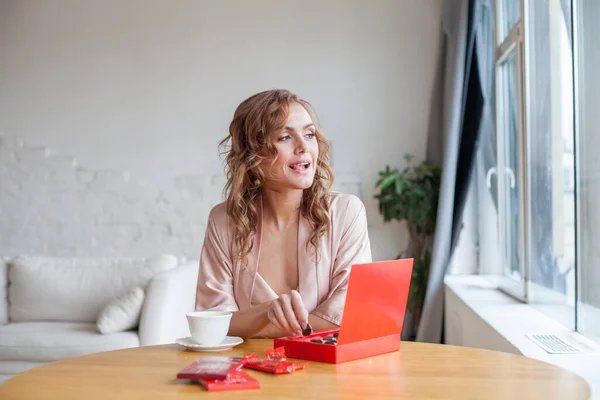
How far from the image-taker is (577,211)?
2.21 metres

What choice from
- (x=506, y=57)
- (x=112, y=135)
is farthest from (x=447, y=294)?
(x=112, y=135)

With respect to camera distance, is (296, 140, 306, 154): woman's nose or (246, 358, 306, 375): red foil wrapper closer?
(246, 358, 306, 375): red foil wrapper

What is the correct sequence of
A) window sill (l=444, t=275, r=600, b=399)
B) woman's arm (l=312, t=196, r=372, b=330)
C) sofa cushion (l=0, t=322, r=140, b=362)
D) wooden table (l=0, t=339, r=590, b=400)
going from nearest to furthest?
wooden table (l=0, t=339, r=590, b=400)
woman's arm (l=312, t=196, r=372, b=330)
window sill (l=444, t=275, r=600, b=399)
sofa cushion (l=0, t=322, r=140, b=362)

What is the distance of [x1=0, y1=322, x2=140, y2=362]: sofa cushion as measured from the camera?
11.3ft

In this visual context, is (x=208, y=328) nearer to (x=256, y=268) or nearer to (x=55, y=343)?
(x=256, y=268)

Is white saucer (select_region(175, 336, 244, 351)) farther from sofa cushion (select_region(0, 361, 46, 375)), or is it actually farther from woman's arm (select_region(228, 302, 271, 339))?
sofa cushion (select_region(0, 361, 46, 375))

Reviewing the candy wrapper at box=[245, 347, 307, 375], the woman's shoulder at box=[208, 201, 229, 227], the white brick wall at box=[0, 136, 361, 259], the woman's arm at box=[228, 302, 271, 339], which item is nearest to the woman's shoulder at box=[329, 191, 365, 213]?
the woman's shoulder at box=[208, 201, 229, 227]

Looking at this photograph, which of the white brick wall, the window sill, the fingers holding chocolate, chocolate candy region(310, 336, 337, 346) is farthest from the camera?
the white brick wall

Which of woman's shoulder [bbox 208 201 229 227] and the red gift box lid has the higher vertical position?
woman's shoulder [bbox 208 201 229 227]

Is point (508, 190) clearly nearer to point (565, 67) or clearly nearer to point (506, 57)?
point (506, 57)

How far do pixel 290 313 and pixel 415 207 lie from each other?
9.88 ft

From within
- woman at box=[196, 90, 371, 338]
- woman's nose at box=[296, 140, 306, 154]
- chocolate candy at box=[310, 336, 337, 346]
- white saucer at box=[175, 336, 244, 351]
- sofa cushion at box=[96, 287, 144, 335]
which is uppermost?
woman's nose at box=[296, 140, 306, 154]

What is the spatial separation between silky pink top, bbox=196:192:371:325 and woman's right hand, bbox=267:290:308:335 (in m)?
0.22

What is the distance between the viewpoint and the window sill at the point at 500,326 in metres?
1.92
